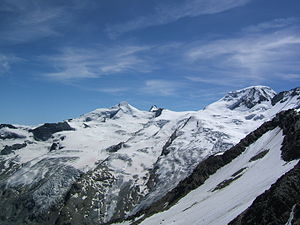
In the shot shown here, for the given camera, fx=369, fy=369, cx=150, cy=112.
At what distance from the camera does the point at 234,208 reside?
159ft

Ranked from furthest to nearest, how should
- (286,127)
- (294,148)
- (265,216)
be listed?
(286,127), (294,148), (265,216)

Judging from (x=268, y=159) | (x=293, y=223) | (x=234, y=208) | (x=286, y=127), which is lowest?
(x=293, y=223)

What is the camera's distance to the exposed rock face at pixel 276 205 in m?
36.3

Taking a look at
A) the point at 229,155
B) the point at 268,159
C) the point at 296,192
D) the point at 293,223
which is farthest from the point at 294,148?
the point at 229,155

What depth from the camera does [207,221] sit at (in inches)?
1967

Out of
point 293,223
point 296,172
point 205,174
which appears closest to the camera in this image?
point 293,223

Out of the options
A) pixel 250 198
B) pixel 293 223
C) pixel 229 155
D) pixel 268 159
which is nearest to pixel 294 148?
pixel 268 159

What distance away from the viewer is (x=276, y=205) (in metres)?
37.7

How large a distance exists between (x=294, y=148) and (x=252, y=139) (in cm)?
5184

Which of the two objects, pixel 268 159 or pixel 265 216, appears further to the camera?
pixel 268 159

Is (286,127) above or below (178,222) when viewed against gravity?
above

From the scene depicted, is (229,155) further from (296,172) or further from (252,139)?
(296,172)

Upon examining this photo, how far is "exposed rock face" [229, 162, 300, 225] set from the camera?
A: 36.3 meters

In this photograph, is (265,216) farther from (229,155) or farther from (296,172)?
(229,155)
